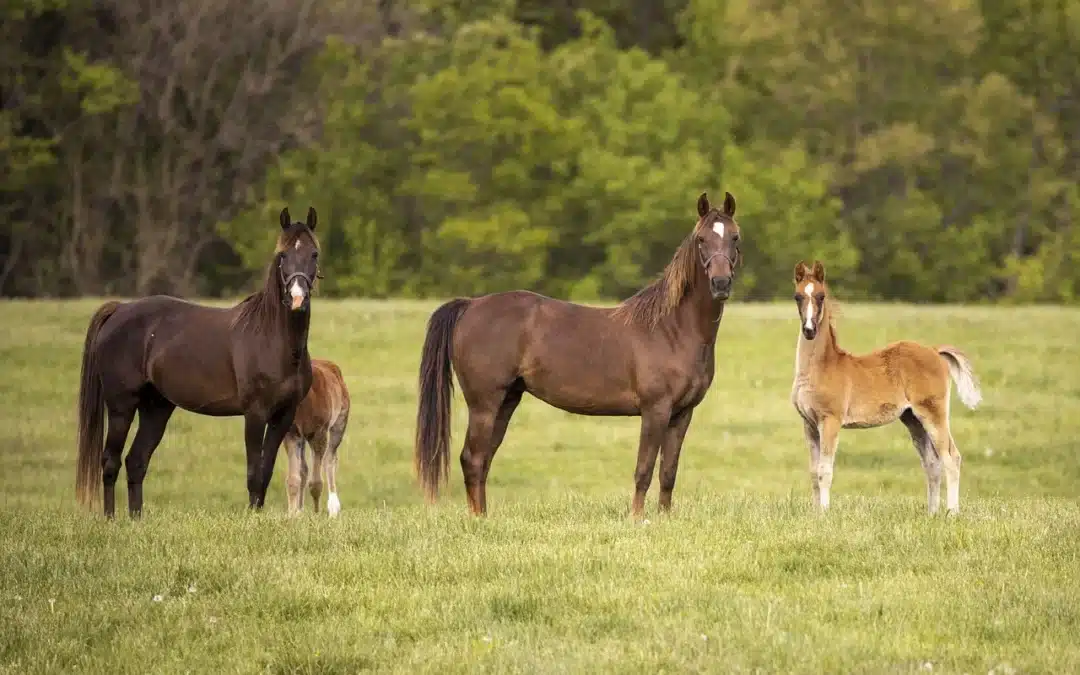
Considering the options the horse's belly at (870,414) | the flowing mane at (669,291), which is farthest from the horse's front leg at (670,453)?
the horse's belly at (870,414)

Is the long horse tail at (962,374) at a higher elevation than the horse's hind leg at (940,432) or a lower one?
higher

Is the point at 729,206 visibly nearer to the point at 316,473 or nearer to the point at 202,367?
the point at 202,367

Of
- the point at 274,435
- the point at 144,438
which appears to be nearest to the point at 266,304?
the point at 274,435

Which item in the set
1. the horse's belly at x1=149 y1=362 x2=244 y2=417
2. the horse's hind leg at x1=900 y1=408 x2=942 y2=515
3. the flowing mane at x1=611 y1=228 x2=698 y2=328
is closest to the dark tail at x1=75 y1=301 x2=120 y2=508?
the horse's belly at x1=149 y1=362 x2=244 y2=417

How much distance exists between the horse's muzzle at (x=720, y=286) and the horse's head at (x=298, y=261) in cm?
302

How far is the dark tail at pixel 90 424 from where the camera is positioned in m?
12.8

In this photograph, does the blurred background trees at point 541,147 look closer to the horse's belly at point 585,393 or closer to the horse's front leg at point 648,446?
the horse's belly at point 585,393

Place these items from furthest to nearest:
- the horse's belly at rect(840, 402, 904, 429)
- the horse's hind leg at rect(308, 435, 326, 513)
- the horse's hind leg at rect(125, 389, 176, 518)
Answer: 1. the horse's hind leg at rect(308, 435, 326, 513)
2. the horse's hind leg at rect(125, 389, 176, 518)
3. the horse's belly at rect(840, 402, 904, 429)

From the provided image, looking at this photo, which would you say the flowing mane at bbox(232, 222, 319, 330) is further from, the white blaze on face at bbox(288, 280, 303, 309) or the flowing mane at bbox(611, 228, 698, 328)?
the flowing mane at bbox(611, 228, 698, 328)

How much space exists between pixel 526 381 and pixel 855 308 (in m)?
26.5

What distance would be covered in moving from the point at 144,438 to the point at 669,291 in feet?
15.3

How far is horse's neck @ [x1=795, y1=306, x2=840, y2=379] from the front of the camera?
40.1ft

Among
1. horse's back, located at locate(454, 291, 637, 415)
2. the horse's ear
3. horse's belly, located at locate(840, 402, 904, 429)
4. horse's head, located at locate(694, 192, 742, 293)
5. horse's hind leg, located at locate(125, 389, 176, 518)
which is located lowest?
horse's hind leg, located at locate(125, 389, 176, 518)

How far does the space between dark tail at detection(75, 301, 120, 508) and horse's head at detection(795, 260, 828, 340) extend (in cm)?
576
